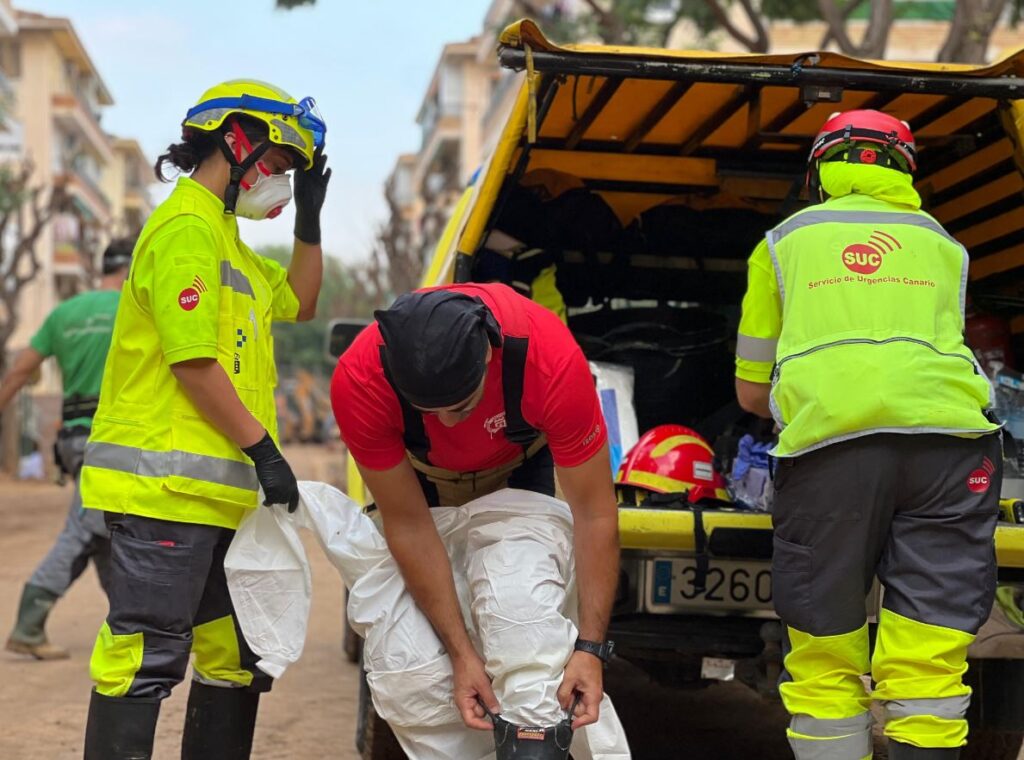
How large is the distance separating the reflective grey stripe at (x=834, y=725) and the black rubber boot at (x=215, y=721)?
4.78ft

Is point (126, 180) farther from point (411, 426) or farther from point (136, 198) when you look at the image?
point (411, 426)

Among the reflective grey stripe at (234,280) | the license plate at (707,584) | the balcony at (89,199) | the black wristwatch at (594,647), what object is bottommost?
the black wristwatch at (594,647)

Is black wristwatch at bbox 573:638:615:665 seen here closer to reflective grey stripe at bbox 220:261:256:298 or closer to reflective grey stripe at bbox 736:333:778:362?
reflective grey stripe at bbox 736:333:778:362

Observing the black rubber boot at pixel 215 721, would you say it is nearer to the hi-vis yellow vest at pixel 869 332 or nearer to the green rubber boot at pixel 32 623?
the hi-vis yellow vest at pixel 869 332

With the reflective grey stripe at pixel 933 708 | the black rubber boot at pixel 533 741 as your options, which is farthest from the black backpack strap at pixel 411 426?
the reflective grey stripe at pixel 933 708

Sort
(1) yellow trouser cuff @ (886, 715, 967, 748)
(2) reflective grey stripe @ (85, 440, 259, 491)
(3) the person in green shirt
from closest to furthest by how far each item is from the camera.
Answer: (1) yellow trouser cuff @ (886, 715, 967, 748), (2) reflective grey stripe @ (85, 440, 259, 491), (3) the person in green shirt

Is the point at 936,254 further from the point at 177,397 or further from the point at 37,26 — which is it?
the point at 37,26

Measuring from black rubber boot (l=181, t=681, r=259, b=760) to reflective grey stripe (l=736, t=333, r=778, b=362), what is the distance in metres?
1.60

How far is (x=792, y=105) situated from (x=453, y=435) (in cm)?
246

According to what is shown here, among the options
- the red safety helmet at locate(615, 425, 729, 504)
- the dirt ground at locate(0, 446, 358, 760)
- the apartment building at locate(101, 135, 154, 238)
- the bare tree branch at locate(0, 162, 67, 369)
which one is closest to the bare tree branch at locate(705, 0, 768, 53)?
the dirt ground at locate(0, 446, 358, 760)

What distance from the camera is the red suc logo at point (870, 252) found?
3.64 metres

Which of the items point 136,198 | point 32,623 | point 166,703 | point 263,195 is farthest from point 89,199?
point 263,195

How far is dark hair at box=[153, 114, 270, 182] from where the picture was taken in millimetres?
3961

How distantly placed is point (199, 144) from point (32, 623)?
3851 mm
